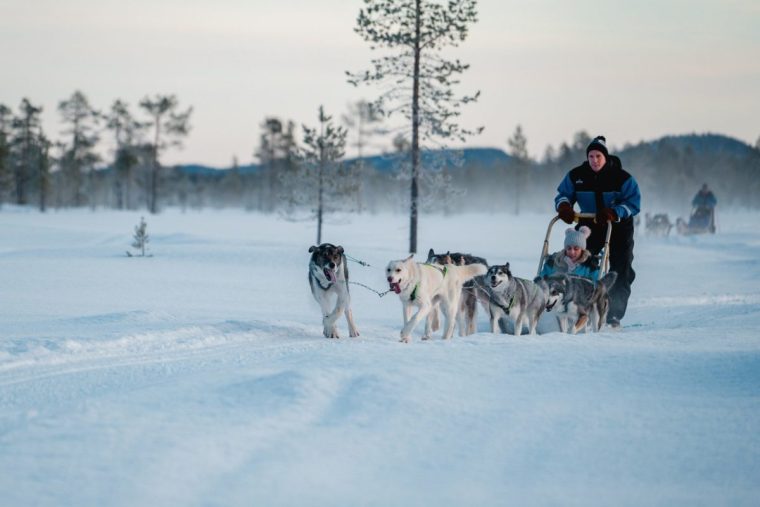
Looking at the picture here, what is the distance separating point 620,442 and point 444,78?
19.7 m

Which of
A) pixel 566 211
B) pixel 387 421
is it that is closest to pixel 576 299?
pixel 566 211

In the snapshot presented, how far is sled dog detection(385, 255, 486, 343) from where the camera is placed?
701cm

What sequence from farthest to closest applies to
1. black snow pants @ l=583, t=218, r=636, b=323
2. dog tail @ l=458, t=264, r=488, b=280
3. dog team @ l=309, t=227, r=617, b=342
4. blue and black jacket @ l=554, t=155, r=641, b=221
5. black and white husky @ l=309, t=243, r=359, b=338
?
black snow pants @ l=583, t=218, r=636, b=323 < blue and black jacket @ l=554, t=155, r=641, b=221 < dog tail @ l=458, t=264, r=488, b=280 < black and white husky @ l=309, t=243, r=359, b=338 < dog team @ l=309, t=227, r=617, b=342

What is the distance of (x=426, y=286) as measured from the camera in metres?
7.34

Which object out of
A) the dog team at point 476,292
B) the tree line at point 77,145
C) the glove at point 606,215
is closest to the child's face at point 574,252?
the dog team at point 476,292

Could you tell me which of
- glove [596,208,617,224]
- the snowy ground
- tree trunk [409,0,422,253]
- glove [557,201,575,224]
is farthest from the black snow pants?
tree trunk [409,0,422,253]

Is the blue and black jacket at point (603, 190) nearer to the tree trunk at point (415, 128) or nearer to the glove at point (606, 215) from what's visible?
the glove at point (606, 215)

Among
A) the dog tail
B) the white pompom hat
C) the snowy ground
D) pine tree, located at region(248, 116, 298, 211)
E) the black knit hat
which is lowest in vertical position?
the snowy ground

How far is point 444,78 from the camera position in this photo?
2238cm

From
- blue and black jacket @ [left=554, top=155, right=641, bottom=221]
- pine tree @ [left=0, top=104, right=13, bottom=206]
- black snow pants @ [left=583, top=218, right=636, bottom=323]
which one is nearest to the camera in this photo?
blue and black jacket @ [left=554, top=155, right=641, bottom=221]

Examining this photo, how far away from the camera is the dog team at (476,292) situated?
7.27 meters

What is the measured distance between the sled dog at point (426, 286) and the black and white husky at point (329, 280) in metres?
0.58

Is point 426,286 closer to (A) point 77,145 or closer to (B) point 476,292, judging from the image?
(B) point 476,292

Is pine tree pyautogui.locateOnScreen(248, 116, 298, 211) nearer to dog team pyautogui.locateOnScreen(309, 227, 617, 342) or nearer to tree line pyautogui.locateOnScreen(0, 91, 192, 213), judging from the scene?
tree line pyautogui.locateOnScreen(0, 91, 192, 213)
